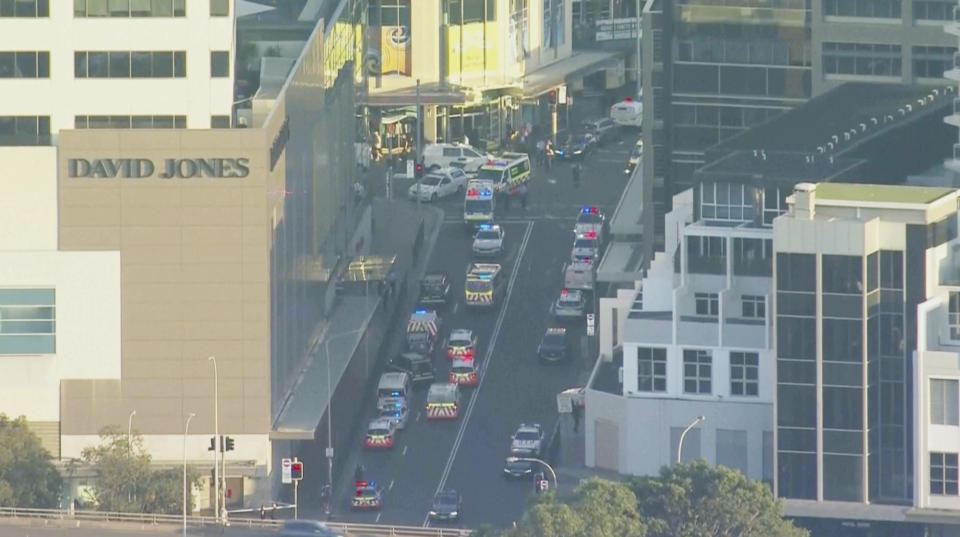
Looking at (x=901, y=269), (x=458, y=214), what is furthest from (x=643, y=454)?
(x=458, y=214)

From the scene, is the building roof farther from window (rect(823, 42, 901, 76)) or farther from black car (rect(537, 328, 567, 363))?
black car (rect(537, 328, 567, 363))

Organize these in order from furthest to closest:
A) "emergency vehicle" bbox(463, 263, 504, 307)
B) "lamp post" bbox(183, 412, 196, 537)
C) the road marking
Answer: "emergency vehicle" bbox(463, 263, 504, 307)
the road marking
"lamp post" bbox(183, 412, 196, 537)

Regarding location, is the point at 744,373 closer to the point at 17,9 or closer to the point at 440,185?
the point at 17,9

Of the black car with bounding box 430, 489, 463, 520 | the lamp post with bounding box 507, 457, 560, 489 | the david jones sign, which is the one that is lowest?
the black car with bounding box 430, 489, 463, 520

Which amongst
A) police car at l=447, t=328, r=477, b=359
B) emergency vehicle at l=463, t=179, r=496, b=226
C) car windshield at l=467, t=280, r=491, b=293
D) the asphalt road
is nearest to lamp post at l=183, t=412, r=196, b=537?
the asphalt road

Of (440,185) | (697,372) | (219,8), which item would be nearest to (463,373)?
(697,372)
